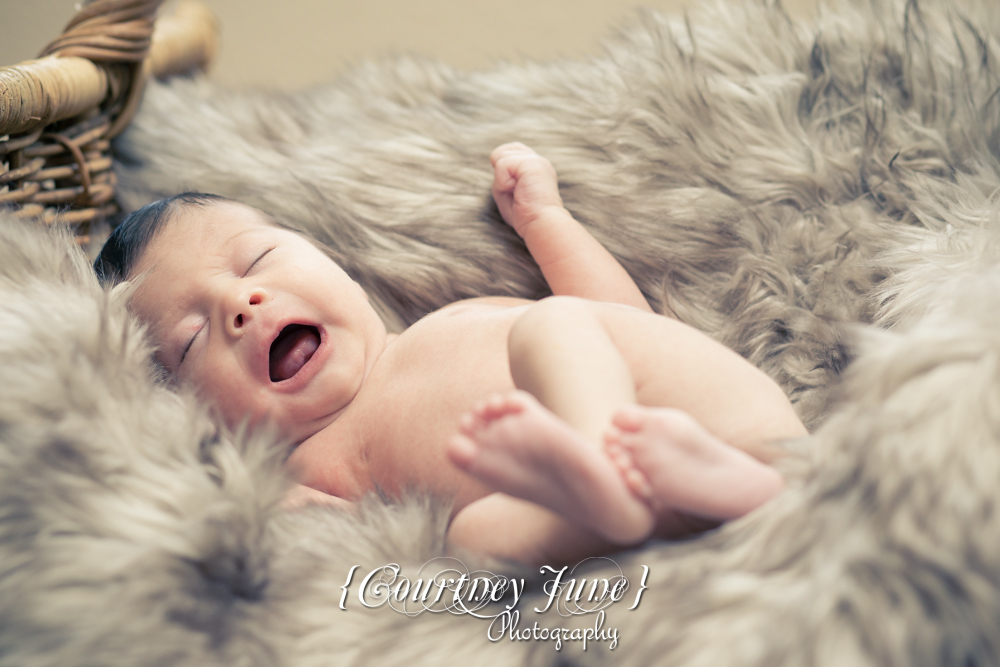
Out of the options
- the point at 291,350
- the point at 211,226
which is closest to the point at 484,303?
the point at 291,350

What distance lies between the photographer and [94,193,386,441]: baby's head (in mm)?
732

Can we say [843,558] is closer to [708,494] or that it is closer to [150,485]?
[708,494]

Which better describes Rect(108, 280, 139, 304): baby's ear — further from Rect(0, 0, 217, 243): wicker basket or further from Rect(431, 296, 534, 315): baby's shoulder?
Rect(431, 296, 534, 315): baby's shoulder

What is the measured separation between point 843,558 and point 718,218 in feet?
1.79

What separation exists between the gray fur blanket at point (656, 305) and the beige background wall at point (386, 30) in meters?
0.84

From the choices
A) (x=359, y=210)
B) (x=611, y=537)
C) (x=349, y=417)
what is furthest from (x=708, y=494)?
(x=359, y=210)

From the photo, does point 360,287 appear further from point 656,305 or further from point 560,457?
point 560,457

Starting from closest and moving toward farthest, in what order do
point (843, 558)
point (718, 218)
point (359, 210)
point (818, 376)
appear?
point (843, 558), point (818, 376), point (718, 218), point (359, 210)

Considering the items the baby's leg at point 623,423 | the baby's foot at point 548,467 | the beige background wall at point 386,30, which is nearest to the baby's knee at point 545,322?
the baby's leg at point 623,423

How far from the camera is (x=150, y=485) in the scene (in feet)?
1.53

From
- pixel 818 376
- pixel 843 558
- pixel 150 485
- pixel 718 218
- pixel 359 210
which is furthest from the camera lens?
pixel 359 210

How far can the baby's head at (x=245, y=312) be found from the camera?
0.73 metres

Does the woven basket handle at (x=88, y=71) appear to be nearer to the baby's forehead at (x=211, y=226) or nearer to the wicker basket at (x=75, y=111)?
the wicker basket at (x=75, y=111)

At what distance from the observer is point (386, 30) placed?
1897 millimetres
